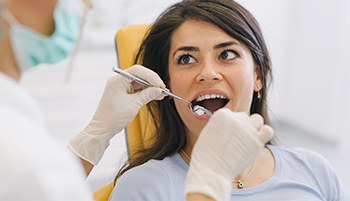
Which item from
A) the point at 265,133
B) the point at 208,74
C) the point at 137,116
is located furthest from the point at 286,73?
the point at 265,133

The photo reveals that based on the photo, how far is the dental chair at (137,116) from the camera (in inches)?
74.0

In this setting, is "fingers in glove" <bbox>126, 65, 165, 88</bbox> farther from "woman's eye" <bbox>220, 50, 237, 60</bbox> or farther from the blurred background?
the blurred background

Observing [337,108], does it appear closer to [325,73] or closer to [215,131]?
[325,73]

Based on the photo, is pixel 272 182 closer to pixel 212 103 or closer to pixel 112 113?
pixel 212 103

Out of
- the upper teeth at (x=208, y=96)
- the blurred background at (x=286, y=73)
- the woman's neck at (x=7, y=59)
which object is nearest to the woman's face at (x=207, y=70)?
the upper teeth at (x=208, y=96)

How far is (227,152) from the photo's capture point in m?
1.20

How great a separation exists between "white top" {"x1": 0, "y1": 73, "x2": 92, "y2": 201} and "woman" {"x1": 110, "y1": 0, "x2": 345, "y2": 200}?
58 cm

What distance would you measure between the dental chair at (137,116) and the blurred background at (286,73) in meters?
0.99

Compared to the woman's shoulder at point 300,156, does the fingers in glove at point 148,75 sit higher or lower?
higher

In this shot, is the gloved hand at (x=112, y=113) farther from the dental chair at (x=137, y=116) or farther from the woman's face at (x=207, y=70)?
the dental chair at (x=137, y=116)

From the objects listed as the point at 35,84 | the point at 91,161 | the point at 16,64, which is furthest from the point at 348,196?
the point at 35,84

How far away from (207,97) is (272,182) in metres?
0.30

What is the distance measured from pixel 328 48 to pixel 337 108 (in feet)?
1.29

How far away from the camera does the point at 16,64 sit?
1.08 meters
